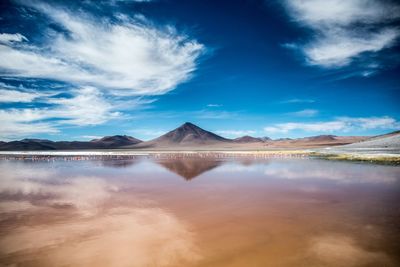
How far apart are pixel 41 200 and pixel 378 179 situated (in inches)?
695

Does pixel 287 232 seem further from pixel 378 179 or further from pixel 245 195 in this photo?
pixel 378 179

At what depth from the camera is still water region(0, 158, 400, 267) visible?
5.48 meters

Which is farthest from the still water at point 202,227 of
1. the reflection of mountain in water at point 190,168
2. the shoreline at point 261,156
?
the shoreline at point 261,156

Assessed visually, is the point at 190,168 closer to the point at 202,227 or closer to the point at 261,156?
the point at 202,227

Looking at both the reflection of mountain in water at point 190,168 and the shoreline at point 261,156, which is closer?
the reflection of mountain in water at point 190,168

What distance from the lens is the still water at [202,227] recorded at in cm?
548

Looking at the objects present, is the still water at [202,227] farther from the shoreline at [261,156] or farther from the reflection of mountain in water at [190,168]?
the shoreline at [261,156]

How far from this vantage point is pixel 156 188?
541 inches

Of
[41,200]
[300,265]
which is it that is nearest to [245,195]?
[300,265]

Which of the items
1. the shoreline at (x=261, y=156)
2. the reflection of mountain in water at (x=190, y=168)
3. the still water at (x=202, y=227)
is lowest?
the still water at (x=202, y=227)

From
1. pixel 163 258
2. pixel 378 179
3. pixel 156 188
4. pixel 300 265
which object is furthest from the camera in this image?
pixel 378 179

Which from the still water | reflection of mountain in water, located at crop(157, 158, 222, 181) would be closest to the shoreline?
reflection of mountain in water, located at crop(157, 158, 222, 181)

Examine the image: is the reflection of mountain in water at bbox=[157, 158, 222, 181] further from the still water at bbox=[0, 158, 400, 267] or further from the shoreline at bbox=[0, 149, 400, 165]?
the shoreline at bbox=[0, 149, 400, 165]

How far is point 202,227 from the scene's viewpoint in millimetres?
7352
